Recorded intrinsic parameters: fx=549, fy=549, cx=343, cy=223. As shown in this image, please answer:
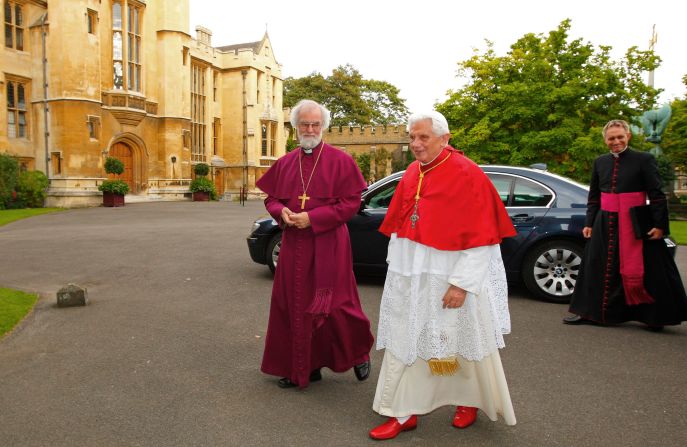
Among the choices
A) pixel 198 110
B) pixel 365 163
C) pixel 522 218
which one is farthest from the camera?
pixel 365 163

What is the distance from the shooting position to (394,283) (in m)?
3.28

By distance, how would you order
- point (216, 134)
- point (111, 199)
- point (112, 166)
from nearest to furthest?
point (111, 199)
point (112, 166)
point (216, 134)

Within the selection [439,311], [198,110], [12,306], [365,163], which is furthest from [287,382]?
[365,163]

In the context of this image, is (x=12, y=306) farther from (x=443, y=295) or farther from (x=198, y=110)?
(x=198, y=110)

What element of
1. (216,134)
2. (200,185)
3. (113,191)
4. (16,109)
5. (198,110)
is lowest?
(113,191)

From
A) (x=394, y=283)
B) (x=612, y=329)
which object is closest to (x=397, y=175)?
(x=612, y=329)

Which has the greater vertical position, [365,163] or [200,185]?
[365,163]

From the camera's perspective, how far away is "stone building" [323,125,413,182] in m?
58.9

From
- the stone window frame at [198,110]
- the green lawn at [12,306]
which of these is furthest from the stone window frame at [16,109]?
the green lawn at [12,306]

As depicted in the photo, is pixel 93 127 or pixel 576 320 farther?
pixel 93 127

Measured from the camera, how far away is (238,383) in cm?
412

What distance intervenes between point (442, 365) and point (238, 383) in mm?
1685

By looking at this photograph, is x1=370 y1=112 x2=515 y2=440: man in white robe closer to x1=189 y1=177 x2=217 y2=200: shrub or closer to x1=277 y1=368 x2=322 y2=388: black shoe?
x1=277 y1=368 x2=322 y2=388: black shoe

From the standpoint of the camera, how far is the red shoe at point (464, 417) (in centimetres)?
337
